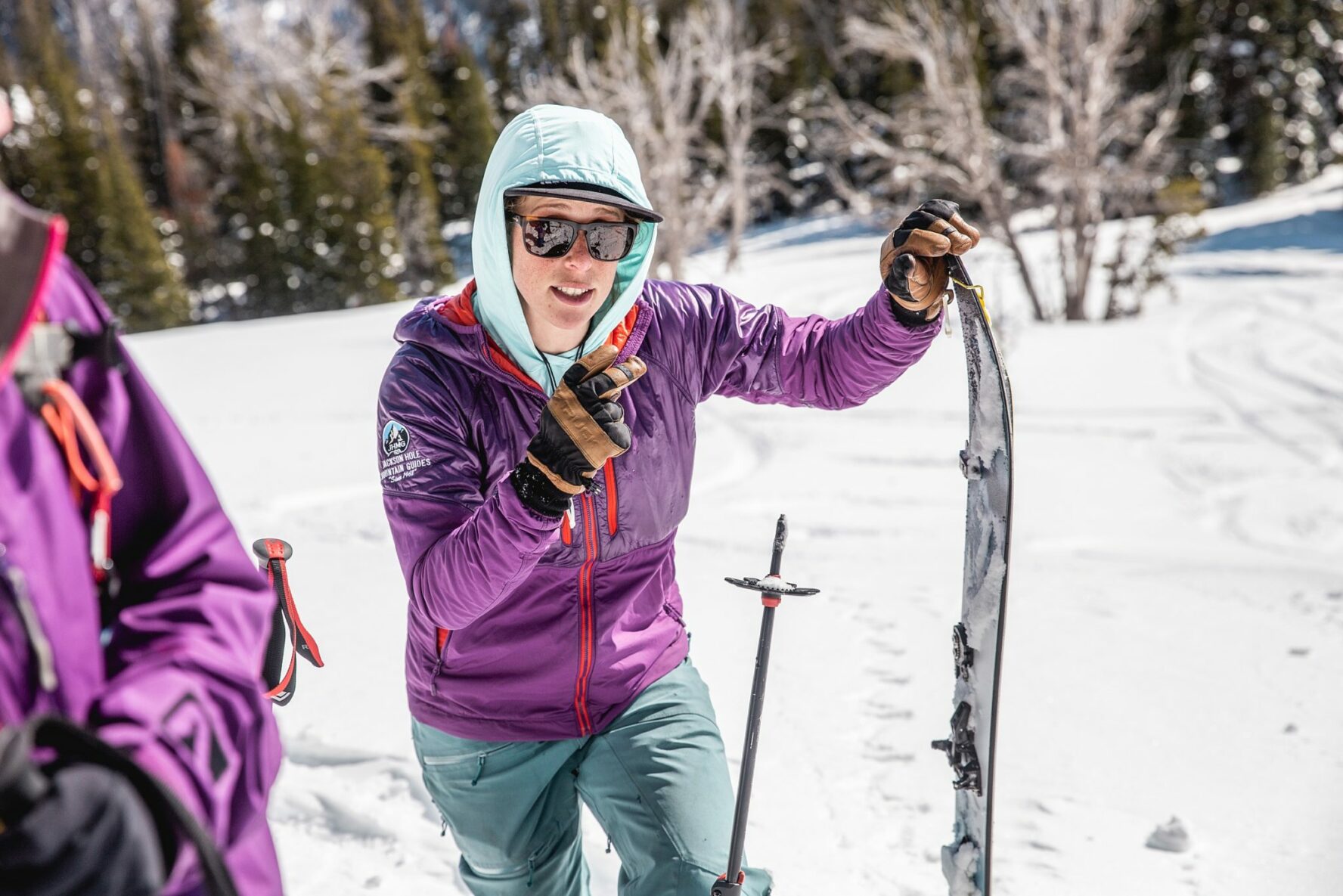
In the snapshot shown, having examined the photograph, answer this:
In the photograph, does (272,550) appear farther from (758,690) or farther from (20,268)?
(20,268)

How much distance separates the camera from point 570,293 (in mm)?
2012

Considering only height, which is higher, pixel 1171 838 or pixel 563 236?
pixel 563 236

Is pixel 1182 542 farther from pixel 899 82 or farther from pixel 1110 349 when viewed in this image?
pixel 899 82

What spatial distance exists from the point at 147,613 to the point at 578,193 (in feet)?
3.75

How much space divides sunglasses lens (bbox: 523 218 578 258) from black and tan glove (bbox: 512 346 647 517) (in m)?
0.36

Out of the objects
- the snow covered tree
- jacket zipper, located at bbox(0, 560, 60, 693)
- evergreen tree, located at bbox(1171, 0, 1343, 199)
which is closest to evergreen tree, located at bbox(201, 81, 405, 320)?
evergreen tree, located at bbox(1171, 0, 1343, 199)

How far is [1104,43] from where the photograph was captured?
46.6 feet

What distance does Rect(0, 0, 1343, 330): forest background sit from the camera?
50.9ft

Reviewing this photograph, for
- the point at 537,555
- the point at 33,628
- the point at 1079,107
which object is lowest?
the point at 537,555

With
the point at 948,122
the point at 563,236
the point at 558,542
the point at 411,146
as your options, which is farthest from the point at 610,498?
the point at 411,146

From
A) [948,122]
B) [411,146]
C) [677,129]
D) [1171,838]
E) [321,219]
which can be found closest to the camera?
[1171,838]

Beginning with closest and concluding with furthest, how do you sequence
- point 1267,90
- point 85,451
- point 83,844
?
point 83,844 → point 85,451 → point 1267,90

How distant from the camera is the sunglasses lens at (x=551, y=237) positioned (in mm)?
2008

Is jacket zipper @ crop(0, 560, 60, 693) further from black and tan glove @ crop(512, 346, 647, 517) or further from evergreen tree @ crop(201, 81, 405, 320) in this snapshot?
evergreen tree @ crop(201, 81, 405, 320)
